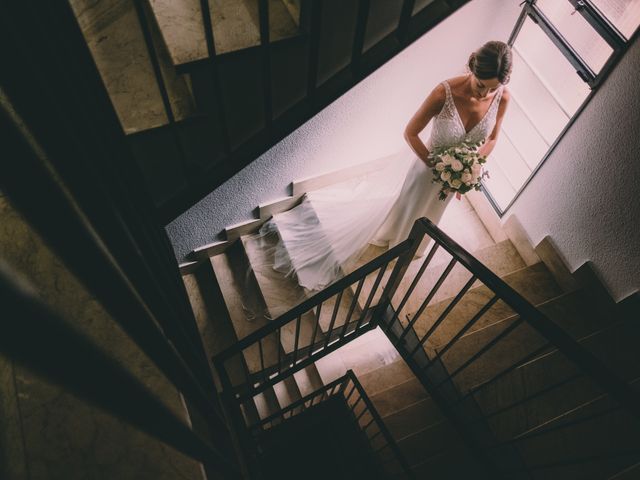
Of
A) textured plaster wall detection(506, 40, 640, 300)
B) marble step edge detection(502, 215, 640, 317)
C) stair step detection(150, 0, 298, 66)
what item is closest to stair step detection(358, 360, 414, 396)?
marble step edge detection(502, 215, 640, 317)

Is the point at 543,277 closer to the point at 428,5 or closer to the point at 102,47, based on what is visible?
the point at 428,5

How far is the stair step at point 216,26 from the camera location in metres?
1.61

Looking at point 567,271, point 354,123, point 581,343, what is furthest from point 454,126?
point 581,343

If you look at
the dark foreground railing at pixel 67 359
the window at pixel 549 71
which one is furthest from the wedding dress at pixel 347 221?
the dark foreground railing at pixel 67 359

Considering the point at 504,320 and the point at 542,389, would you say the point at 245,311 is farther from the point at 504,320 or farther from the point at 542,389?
the point at 542,389

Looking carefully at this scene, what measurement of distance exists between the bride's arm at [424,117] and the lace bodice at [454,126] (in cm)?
3

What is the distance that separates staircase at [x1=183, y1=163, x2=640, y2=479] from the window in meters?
0.63

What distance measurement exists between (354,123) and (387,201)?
2.36ft

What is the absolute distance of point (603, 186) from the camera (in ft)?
8.75

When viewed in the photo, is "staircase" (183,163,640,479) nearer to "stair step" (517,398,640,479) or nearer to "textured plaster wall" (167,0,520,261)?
"stair step" (517,398,640,479)

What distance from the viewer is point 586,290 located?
10.1ft

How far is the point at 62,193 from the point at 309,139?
2842 mm

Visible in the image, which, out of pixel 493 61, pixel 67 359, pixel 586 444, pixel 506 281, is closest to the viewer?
pixel 67 359

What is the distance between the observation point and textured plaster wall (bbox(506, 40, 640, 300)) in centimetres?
242
